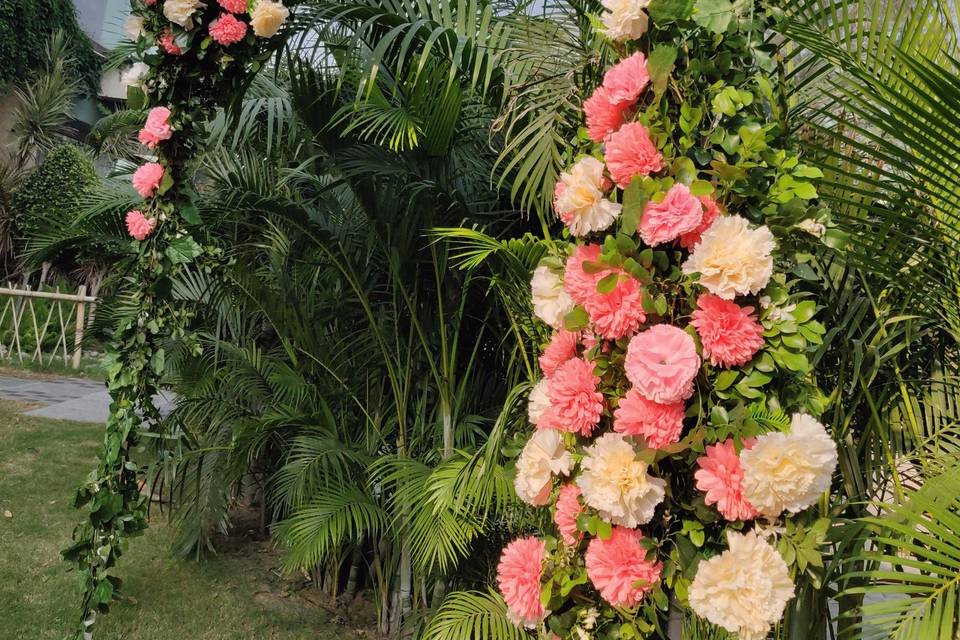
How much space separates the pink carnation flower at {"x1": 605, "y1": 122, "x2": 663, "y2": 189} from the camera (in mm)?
1370

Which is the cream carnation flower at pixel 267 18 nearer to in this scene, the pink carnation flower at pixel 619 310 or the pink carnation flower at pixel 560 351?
the pink carnation flower at pixel 560 351

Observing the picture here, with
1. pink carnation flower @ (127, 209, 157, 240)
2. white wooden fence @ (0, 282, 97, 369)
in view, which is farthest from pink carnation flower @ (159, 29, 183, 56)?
white wooden fence @ (0, 282, 97, 369)

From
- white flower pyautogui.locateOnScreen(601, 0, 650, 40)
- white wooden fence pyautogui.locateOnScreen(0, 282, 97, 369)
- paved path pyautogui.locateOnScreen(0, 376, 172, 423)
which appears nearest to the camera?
white flower pyautogui.locateOnScreen(601, 0, 650, 40)

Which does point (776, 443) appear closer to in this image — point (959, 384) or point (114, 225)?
point (959, 384)

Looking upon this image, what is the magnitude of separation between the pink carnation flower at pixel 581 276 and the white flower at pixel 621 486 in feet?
0.95

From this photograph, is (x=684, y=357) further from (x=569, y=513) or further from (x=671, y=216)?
(x=569, y=513)

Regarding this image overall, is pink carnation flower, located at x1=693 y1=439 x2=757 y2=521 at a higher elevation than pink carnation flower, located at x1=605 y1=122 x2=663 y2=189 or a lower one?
lower

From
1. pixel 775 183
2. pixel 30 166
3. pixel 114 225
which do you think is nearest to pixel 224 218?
pixel 114 225

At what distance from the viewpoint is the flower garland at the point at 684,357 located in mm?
1205

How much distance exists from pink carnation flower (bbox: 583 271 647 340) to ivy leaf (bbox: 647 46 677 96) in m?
0.38

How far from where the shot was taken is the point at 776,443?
1158mm

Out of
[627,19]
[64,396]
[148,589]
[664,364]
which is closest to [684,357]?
[664,364]

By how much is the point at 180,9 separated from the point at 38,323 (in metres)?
9.11

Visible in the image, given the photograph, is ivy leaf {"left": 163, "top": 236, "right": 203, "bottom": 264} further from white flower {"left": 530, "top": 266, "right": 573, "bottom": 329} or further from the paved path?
the paved path
